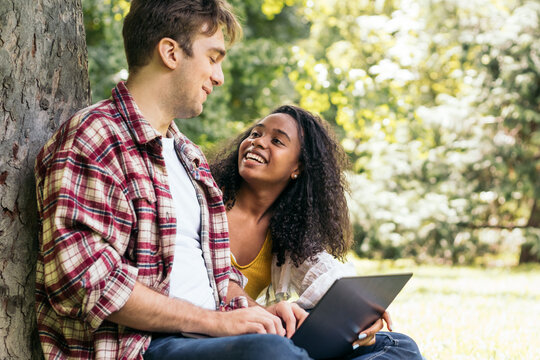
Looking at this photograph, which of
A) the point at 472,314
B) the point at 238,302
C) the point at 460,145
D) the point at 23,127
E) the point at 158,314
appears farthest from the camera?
the point at 460,145

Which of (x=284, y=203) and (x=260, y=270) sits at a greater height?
(x=284, y=203)

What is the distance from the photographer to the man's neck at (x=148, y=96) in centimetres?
227

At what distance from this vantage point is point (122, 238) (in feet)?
6.26

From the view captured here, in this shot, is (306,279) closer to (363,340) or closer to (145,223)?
(363,340)

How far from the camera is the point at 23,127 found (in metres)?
2.20

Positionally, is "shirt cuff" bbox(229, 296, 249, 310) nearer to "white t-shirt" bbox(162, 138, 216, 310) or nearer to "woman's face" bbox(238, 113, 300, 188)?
"white t-shirt" bbox(162, 138, 216, 310)

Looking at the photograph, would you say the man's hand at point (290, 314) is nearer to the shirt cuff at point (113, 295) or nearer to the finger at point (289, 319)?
the finger at point (289, 319)

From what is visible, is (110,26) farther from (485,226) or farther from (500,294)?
(485,226)

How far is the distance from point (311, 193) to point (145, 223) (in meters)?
1.56

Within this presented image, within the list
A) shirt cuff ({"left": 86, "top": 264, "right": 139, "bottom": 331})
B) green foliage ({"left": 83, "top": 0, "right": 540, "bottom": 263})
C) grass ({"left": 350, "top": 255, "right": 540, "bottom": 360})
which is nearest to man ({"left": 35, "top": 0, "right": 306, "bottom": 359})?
shirt cuff ({"left": 86, "top": 264, "right": 139, "bottom": 331})

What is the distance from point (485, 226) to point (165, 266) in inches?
471

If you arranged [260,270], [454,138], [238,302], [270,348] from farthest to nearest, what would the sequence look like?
1. [454,138]
2. [260,270]
3. [238,302]
4. [270,348]

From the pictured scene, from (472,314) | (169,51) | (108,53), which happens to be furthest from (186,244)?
(108,53)

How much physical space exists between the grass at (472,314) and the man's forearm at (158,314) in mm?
2436
